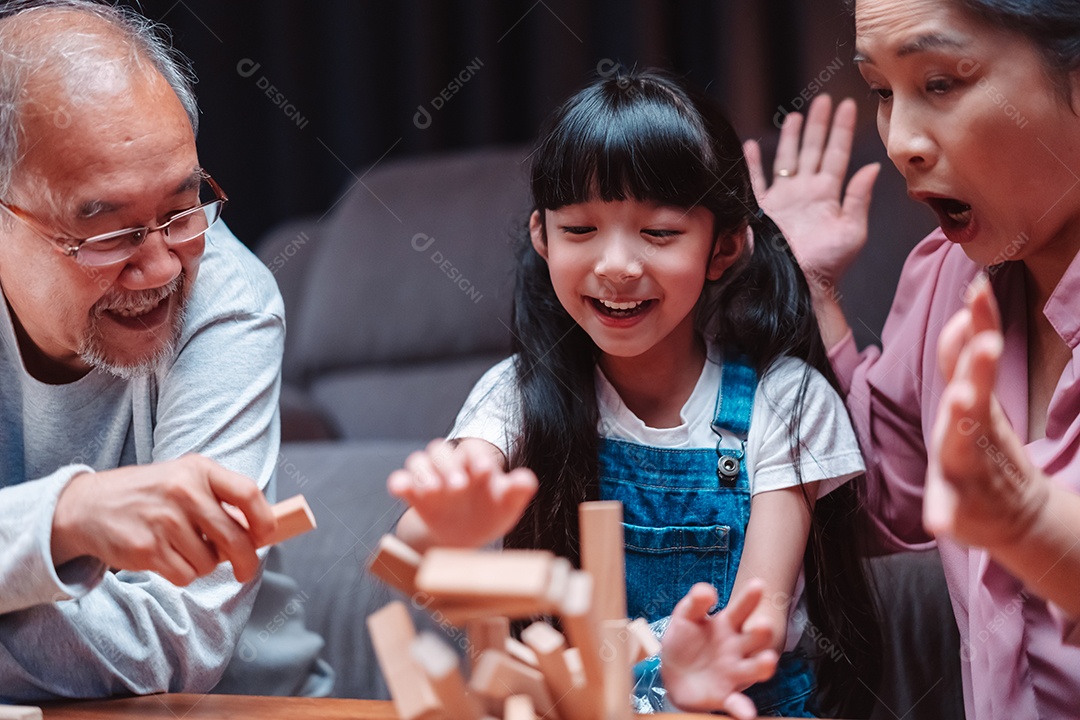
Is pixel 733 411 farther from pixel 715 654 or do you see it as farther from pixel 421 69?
pixel 421 69

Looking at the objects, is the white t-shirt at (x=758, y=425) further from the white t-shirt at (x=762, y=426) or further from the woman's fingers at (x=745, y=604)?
the woman's fingers at (x=745, y=604)

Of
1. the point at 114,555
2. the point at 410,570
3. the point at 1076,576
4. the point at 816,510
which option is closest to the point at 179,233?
the point at 114,555

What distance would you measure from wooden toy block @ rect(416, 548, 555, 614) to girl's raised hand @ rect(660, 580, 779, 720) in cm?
20

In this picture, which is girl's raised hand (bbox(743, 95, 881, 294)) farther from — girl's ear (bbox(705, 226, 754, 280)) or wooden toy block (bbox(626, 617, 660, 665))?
wooden toy block (bbox(626, 617, 660, 665))

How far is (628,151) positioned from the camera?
3.78ft

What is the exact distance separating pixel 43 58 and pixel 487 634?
74 cm

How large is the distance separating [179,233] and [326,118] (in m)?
2.24

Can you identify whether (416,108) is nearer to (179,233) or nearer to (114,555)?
(179,233)

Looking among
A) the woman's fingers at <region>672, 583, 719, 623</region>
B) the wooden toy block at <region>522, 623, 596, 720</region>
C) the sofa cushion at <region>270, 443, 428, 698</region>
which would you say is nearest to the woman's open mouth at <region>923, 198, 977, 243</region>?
the woman's fingers at <region>672, 583, 719, 623</region>

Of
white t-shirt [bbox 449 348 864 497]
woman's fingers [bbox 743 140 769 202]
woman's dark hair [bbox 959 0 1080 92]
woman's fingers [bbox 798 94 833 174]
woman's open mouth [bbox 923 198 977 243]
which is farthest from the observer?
woman's fingers [bbox 798 94 833 174]

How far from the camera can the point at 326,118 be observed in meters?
3.27

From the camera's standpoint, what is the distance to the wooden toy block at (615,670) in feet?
2.53

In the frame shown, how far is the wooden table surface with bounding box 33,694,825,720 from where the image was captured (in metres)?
0.90

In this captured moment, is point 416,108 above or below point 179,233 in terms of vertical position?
below
